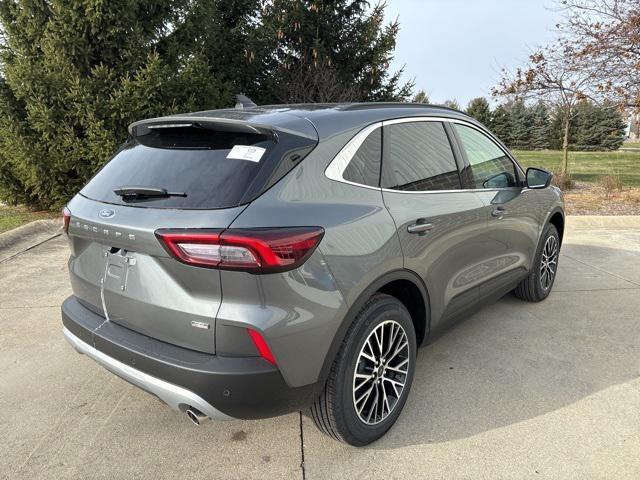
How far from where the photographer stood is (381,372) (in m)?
2.53

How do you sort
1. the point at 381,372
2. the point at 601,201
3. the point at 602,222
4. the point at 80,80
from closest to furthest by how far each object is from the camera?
1. the point at 381,372
2. the point at 80,80
3. the point at 602,222
4. the point at 601,201

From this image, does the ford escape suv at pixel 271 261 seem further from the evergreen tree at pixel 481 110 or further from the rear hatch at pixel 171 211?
the evergreen tree at pixel 481 110

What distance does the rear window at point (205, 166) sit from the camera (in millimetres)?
2035

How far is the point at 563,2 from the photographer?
1137 centimetres

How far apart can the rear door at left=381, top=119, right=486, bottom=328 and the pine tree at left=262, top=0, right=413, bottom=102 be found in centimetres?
926

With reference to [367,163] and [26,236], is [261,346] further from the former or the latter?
[26,236]

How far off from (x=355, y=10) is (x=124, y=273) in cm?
1321

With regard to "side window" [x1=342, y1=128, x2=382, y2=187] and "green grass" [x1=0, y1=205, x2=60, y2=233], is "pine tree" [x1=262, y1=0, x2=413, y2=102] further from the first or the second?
"side window" [x1=342, y1=128, x2=382, y2=187]

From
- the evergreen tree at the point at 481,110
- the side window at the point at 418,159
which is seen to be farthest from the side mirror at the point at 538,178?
the evergreen tree at the point at 481,110

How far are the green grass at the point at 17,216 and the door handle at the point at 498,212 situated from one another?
24.0 feet

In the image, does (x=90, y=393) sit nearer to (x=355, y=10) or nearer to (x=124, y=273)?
(x=124, y=273)

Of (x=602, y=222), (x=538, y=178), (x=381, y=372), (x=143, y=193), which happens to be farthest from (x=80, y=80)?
(x=602, y=222)

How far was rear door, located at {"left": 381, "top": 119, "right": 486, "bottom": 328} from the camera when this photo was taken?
258 cm

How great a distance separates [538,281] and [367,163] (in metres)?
2.67
